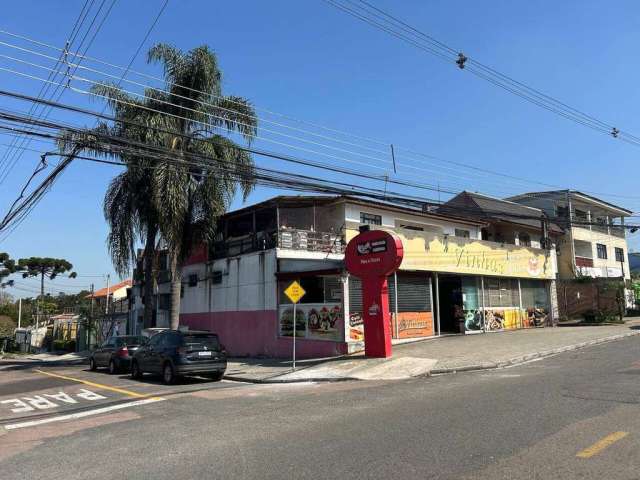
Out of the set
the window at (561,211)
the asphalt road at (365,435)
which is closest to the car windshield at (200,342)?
the asphalt road at (365,435)

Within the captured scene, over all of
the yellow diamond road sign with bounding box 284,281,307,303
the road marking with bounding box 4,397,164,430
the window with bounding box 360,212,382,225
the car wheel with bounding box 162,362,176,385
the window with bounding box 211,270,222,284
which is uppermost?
the window with bounding box 360,212,382,225

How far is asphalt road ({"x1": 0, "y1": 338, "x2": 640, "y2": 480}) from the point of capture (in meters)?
6.03

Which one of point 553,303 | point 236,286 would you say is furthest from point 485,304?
point 236,286

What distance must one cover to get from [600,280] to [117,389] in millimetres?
31784

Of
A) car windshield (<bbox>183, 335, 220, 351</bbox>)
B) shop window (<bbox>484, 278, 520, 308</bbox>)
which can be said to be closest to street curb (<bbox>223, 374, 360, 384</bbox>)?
car windshield (<bbox>183, 335, 220, 351</bbox>)

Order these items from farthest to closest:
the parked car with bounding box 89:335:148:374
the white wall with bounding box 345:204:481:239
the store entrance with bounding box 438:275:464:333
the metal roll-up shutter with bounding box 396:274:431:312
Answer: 1. the store entrance with bounding box 438:275:464:333
2. the white wall with bounding box 345:204:481:239
3. the metal roll-up shutter with bounding box 396:274:431:312
4. the parked car with bounding box 89:335:148:374

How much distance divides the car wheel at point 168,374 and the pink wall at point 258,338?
650 centimetres

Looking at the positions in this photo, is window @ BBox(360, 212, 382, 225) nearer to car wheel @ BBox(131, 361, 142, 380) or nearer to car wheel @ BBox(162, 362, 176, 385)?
car wheel @ BBox(131, 361, 142, 380)

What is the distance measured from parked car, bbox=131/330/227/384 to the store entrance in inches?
558

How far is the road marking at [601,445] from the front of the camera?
240 inches

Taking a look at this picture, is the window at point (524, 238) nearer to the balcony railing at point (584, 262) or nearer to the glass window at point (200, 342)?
the balcony railing at point (584, 262)

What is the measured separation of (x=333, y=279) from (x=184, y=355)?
7.33m

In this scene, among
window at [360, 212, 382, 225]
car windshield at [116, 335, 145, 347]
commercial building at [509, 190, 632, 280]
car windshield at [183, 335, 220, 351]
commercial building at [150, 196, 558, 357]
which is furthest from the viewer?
commercial building at [509, 190, 632, 280]

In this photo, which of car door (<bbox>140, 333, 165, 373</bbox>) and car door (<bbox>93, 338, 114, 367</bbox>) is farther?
car door (<bbox>93, 338, 114, 367</bbox>)
